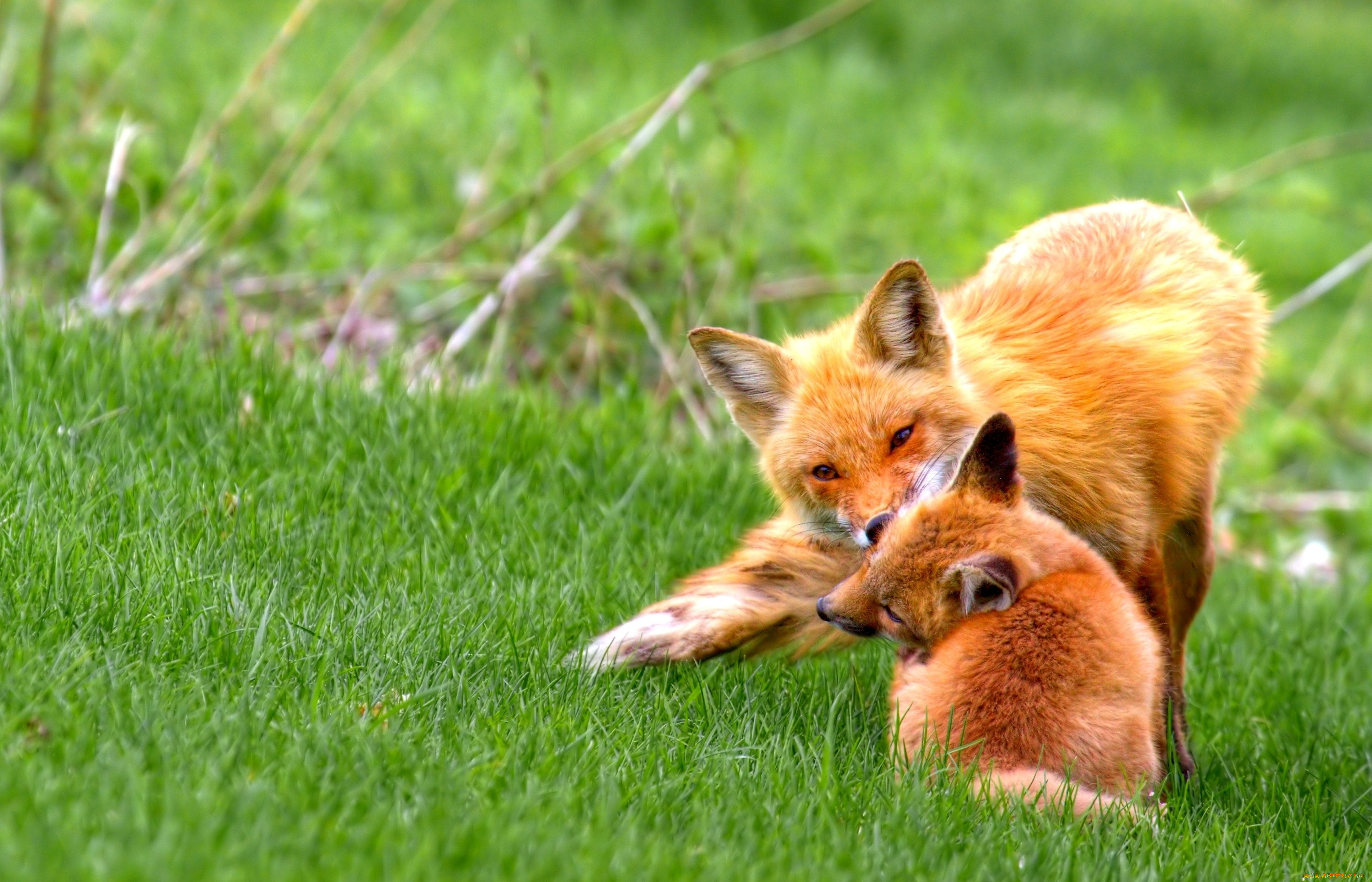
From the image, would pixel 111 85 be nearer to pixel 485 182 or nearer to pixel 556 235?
pixel 485 182

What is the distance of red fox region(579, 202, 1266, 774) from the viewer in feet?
14.1

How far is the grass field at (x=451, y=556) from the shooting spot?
9.76ft

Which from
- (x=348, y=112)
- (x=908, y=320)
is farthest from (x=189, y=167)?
(x=908, y=320)

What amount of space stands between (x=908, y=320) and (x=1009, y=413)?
0.46 m

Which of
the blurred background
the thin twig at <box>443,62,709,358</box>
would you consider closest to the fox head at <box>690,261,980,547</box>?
the blurred background

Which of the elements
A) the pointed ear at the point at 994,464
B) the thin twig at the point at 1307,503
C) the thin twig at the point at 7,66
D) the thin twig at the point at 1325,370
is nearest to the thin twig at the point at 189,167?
the thin twig at the point at 7,66

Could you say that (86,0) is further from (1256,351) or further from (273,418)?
(1256,351)

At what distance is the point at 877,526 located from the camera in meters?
4.15

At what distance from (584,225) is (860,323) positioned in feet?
13.0

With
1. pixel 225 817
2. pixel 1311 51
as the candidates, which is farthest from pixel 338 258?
pixel 1311 51

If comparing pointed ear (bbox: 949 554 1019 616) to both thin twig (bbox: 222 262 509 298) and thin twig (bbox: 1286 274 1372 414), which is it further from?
thin twig (bbox: 1286 274 1372 414)

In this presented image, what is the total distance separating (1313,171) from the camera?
58.6ft

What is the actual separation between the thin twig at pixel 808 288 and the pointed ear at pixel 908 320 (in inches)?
132

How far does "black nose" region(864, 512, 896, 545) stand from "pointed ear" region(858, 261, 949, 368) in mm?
633
